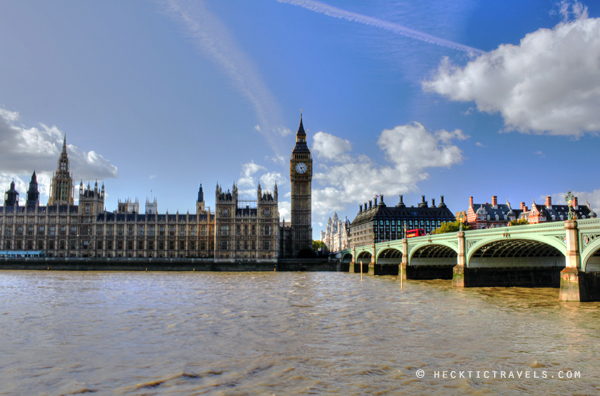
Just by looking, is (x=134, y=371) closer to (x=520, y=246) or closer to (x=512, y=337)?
(x=512, y=337)

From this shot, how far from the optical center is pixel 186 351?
617 inches

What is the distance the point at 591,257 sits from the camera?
29.7m

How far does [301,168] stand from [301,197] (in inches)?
320

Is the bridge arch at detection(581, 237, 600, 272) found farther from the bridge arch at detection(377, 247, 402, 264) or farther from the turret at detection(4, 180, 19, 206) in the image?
the turret at detection(4, 180, 19, 206)

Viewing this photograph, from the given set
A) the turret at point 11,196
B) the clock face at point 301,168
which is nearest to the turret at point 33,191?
the turret at point 11,196

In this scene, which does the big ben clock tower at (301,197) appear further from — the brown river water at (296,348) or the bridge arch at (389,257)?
the brown river water at (296,348)

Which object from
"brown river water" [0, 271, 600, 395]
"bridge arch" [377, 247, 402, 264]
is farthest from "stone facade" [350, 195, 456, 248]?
"brown river water" [0, 271, 600, 395]

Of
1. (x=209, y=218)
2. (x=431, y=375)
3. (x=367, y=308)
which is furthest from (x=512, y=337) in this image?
(x=209, y=218)

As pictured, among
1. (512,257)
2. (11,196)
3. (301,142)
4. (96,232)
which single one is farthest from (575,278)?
(11,196)

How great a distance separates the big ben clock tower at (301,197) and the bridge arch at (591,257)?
7918cm

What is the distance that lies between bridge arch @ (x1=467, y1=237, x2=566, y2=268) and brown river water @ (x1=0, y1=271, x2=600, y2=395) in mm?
12091

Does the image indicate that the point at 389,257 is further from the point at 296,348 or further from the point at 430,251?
the point at 296,348

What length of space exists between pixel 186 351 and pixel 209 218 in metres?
88.8

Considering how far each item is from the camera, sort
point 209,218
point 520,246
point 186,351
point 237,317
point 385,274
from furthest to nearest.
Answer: point 209,218
point 385,274
point 520,246
point 237,317
point 186,351
